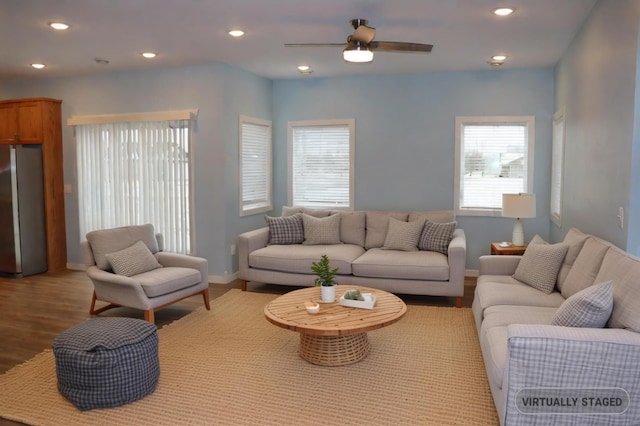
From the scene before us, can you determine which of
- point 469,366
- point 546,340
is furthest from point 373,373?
point 546,340

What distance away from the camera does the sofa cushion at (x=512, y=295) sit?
11.8ft

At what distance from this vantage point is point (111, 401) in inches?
117

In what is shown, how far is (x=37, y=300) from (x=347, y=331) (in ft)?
12.5

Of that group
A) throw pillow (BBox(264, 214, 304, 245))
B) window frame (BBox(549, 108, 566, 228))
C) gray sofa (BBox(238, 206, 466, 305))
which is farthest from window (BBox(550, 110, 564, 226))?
throw pillow (BBox(264, 214, 304, 245))

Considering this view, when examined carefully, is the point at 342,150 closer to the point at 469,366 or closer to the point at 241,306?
the point at 241,306

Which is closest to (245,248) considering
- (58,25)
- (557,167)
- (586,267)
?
(58,25)

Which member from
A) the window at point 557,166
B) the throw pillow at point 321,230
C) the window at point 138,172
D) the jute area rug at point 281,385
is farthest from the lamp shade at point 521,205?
the window at point 138,172

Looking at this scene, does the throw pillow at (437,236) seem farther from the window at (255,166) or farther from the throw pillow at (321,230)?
the window at (255,166)

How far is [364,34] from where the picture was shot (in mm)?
3785

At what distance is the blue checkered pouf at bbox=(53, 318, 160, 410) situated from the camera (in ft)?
9.68

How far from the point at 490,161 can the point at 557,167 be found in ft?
2.90

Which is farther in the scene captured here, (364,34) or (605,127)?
(364,34)

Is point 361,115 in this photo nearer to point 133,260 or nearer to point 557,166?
point 557,166

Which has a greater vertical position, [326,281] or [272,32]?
[272,32]
